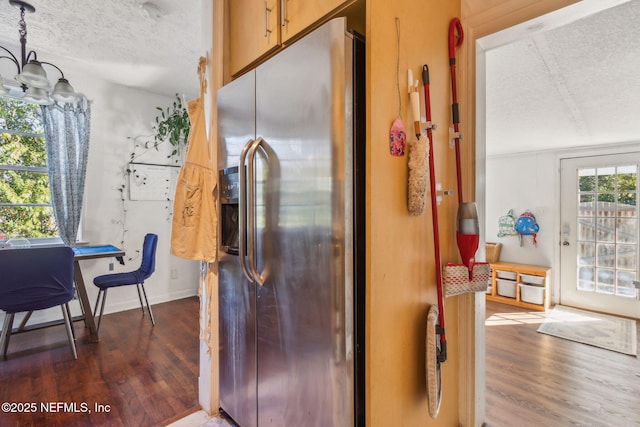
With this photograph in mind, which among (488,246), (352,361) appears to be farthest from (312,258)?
(488,246)

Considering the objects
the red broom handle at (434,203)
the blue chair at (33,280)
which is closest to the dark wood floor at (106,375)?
the blue chair at (33,280)

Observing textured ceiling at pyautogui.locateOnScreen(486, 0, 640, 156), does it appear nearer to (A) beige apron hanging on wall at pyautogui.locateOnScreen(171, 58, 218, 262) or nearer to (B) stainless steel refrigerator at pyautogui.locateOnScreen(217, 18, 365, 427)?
(B) stainless steel refrigerator at pyautogui.locateOnScreen(217, 18, 365, 427)

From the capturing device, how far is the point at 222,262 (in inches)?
61.9

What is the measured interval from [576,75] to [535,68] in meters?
0.33

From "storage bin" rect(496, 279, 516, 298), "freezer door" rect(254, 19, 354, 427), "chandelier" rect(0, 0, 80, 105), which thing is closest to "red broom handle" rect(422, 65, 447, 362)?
"freezer door" rect(254, 19, 354, 427)

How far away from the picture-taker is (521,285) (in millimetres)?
4344

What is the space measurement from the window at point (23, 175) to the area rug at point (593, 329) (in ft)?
18.2

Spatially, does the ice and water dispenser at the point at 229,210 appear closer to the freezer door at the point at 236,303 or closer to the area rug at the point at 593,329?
the freezer door at the point at 236,303

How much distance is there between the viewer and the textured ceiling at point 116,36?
2.19 m

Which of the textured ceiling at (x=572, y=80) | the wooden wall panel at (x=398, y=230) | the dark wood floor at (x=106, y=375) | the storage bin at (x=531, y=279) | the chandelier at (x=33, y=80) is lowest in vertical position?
the dark wood floor at (x=106, y=375)

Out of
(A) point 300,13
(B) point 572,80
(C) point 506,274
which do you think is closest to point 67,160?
(A) point 300,13

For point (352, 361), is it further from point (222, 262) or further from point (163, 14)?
point (163, 14)

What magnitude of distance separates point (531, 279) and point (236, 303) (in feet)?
14.6

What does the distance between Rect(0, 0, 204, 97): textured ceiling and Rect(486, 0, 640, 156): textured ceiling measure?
2.26 m
